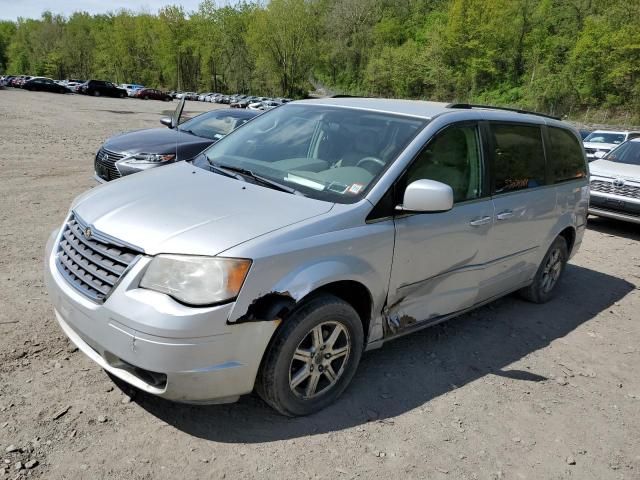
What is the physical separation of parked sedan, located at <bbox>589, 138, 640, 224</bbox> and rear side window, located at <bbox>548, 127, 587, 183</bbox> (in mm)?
3761

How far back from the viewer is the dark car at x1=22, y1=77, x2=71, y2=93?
49.7 meters

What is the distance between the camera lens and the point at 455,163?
364cm

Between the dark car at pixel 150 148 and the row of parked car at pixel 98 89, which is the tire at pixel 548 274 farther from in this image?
the row of parked car at pixel 98 89

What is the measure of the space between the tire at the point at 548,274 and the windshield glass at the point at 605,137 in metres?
12.8

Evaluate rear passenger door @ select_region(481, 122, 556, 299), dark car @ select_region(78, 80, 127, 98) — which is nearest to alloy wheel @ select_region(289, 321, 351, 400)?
rear passenger door @ select_region(481, 122, 556, 299)

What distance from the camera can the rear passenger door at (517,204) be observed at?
3.97m

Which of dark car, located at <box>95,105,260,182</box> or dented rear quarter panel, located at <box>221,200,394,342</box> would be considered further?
dark car, located at <box>95,105,260,182</box>

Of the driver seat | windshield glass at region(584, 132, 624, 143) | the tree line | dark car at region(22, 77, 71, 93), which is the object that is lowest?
windshield glass at region(584, 132, 624, 143)

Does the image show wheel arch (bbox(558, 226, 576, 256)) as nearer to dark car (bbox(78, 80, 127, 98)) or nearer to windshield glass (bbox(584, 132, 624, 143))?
windshield glass (bbox(584, 132, 624, 143))

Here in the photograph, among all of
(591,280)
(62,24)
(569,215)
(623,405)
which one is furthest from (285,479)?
(62,24)

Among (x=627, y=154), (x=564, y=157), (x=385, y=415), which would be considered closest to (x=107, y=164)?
(x=385, y=415)

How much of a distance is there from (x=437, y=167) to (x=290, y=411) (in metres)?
1.86

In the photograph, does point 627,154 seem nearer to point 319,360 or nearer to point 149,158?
point 149,158

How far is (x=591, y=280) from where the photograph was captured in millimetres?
6168
